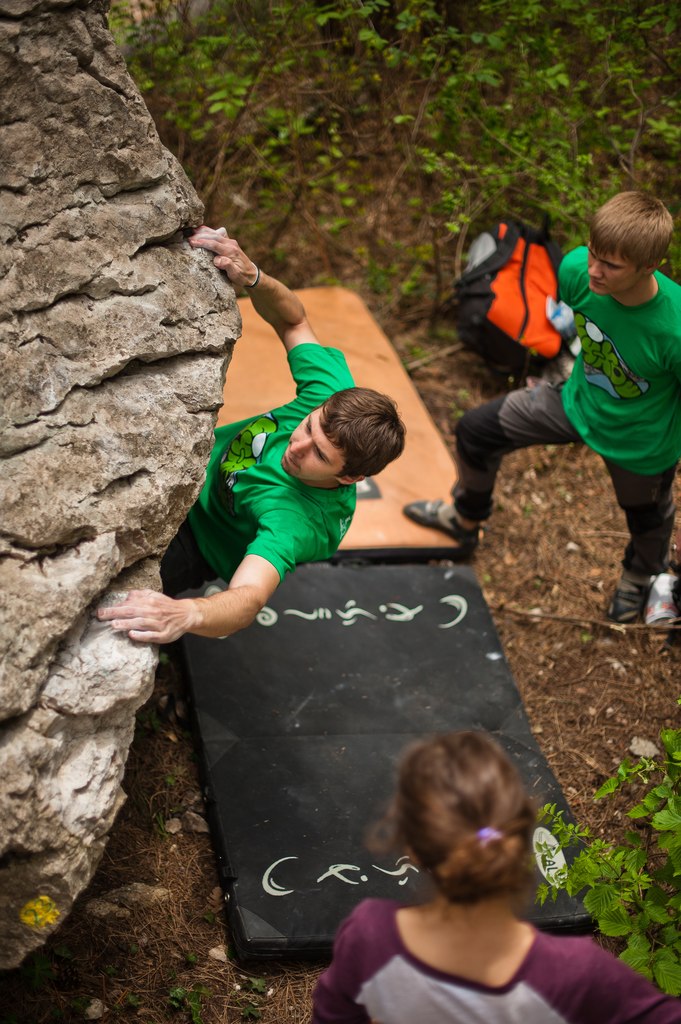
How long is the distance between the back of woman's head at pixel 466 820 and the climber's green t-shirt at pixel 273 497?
935 millimetres

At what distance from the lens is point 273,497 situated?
2.39 meters

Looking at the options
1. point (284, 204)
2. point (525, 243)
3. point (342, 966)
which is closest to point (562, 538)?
point (525, 243)

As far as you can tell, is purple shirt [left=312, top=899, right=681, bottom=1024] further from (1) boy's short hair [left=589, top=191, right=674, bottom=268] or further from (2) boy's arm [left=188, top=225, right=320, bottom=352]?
(1) boy's short hair [left=589, top=191, right=674, bottom=268]

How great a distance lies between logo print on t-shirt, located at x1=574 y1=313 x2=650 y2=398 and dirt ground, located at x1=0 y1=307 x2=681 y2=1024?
99 centimetres

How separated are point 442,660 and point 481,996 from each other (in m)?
1.92

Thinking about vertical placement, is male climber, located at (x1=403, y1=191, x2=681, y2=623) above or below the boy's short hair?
below

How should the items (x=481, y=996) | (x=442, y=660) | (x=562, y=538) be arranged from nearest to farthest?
(x=481, y=996) → (x=442, y=660) → (x=562, y=538)

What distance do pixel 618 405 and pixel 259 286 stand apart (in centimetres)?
134

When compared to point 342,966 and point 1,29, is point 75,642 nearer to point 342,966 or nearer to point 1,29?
point 342,966

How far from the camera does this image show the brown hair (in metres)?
2.29

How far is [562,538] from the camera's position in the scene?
4023mm

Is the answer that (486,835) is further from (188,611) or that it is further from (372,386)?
(372,386)

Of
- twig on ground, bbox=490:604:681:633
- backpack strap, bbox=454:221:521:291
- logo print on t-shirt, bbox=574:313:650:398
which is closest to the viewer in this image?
logo print on t-shirt, bbox=574:313:650:398

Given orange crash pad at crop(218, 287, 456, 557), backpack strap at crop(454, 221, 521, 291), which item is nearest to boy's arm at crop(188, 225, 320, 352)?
orange crash pad at crop(218, 287, 456, 557)
